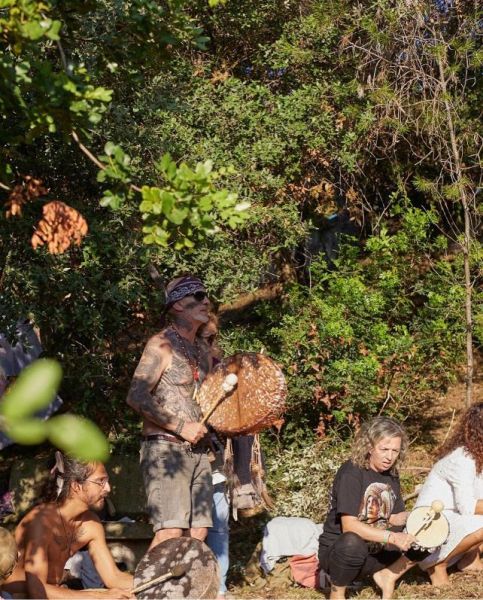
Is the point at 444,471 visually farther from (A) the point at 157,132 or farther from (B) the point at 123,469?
(A) the point at 157,132

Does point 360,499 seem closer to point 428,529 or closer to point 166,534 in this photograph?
point 428,529

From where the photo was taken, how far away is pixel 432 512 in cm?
505

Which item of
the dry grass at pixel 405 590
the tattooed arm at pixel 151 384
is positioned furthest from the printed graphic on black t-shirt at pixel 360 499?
the tattooed arm at pixel 151 384

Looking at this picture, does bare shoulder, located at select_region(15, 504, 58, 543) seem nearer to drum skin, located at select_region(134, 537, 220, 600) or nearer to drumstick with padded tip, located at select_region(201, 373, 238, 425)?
drum skin, located at select_region(134, 537, 220, 600)

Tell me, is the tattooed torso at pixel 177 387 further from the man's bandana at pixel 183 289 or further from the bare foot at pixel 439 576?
the bare foot at pixel 439 576

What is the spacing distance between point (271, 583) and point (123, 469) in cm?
187

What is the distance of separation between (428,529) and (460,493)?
498 millimetres

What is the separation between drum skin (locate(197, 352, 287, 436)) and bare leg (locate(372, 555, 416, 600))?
1156 mm

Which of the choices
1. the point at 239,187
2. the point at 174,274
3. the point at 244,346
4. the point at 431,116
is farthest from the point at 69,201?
Answer: the point at 431,116

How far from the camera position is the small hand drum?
4.97 metres

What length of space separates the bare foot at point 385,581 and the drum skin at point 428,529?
0.28m

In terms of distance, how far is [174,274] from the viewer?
676 cm

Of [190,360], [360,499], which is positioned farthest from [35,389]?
[360,499]

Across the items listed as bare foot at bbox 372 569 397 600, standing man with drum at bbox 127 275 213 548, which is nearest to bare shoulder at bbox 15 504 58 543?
standing man with drum at bbox 127 275 213 548
